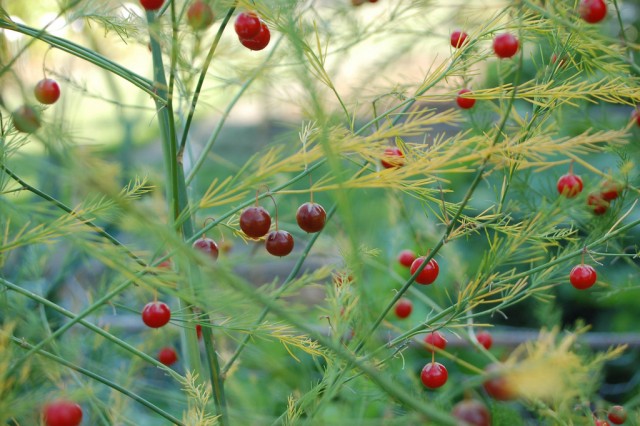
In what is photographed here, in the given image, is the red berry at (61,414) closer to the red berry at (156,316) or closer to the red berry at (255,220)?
the red berry at (156,316)

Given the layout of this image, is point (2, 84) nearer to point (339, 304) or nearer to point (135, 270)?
point (135, 270)

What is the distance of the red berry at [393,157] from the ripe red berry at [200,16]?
0.15 meters

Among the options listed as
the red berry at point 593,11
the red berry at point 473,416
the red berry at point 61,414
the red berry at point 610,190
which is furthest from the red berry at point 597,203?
the red berry at point 61,414

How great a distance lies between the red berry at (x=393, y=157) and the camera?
0.46m

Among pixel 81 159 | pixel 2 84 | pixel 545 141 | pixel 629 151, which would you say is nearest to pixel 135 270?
pixel 81 159

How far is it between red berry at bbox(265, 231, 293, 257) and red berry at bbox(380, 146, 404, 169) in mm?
115

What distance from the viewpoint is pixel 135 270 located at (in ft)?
1.46

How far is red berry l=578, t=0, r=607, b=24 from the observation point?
57 cm

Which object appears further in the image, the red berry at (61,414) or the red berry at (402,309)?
the red berry at (402,309)

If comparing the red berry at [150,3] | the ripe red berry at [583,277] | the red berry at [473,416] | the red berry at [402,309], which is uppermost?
the red berry at [150,3]

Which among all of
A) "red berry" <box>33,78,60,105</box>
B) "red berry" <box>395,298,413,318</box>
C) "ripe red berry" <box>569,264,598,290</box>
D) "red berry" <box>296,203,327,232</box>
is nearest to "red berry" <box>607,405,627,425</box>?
"ripe red berry" <box>569,264,598,290</box>

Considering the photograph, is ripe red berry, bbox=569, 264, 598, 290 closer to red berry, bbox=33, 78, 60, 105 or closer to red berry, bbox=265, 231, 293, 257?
red berry, bbox=265, 231, 293, 257

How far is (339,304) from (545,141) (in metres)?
0.22

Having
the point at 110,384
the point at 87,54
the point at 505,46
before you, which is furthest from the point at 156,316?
the point at 505,46
